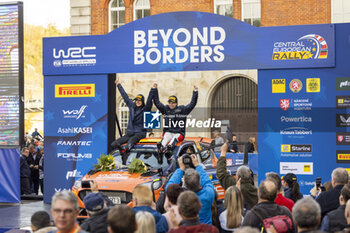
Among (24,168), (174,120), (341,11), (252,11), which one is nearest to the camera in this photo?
(174,120)

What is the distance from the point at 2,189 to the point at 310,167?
8587 mm

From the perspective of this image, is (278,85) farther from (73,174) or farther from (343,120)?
(73,174)

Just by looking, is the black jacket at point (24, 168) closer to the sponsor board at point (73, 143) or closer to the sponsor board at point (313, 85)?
the sponsor board at point (73, 143)

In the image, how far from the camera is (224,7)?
29.0 meters

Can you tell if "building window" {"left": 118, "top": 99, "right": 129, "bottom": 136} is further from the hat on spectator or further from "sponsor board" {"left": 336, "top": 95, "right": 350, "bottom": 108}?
the hat on spectator

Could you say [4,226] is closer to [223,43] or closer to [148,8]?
[223,43]

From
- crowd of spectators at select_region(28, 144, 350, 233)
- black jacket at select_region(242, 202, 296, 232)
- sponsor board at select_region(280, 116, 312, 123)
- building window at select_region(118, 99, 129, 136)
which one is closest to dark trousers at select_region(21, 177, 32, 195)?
sponsor board at select_region(280, 116, 312, 123)

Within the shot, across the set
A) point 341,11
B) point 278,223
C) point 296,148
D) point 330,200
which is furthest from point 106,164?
point 341,11

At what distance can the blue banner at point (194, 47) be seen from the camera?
13852 mm

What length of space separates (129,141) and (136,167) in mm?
1645

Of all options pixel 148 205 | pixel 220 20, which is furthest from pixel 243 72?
pixel 148 205

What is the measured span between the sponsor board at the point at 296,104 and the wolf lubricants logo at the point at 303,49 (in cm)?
107

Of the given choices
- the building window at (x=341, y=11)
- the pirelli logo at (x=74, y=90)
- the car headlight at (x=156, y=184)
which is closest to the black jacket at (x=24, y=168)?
the pirelli logo at (x=74, y=90)

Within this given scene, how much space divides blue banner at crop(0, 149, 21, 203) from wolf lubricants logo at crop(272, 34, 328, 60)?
7.82 metres
